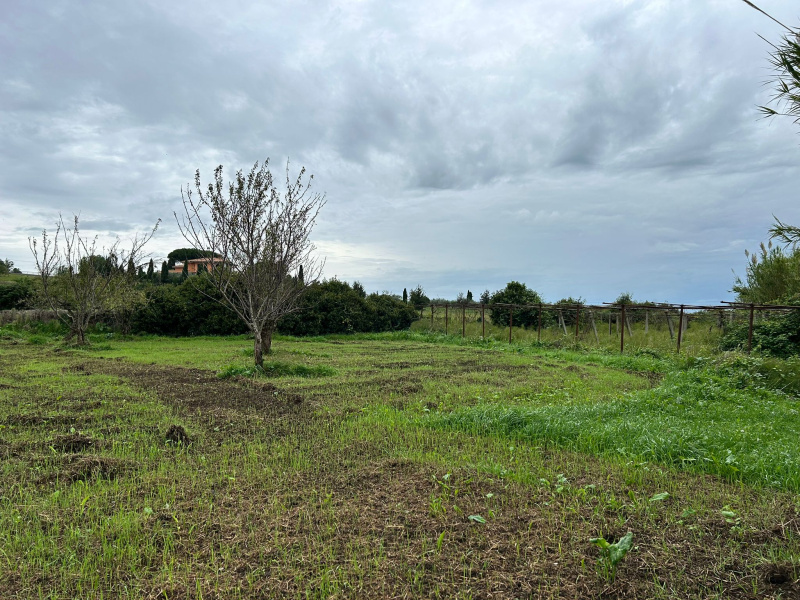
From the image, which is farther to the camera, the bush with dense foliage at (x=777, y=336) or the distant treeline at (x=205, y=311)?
the distant treeline at (x=205, y=311)

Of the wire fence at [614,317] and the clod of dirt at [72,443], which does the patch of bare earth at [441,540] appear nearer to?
the clod of dirt at [72,443]

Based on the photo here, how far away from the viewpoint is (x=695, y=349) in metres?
15.9

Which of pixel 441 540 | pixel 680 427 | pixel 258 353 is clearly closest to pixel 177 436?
pixel 441 540

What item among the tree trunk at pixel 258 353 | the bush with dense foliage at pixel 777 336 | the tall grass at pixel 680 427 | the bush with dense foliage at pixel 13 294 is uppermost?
the bush with dense foliage at pixel 13 294

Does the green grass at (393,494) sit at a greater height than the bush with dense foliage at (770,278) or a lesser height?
lesser

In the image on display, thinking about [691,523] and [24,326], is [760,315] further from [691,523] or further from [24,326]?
[24,326]

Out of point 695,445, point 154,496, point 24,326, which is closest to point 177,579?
point 154,496

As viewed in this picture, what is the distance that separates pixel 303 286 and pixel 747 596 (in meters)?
14.9

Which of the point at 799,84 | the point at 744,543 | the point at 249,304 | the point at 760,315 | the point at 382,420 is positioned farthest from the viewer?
the point at 760,315

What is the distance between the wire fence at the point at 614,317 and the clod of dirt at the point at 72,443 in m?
15.6

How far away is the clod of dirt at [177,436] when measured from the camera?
566cm

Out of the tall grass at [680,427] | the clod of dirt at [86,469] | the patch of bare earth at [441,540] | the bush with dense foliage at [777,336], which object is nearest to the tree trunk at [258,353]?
the tall grass at [680,427]

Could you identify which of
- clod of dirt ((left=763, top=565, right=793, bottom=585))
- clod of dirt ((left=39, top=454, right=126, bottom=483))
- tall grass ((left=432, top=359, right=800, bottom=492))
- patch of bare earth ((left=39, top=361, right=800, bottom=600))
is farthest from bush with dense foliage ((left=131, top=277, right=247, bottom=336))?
clod of dirt ((left=763, top=565, right=793, bottom=585))

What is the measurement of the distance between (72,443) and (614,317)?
83.8 feet
